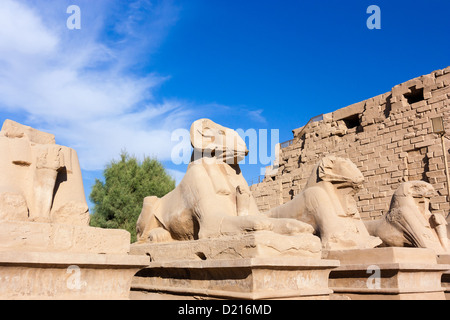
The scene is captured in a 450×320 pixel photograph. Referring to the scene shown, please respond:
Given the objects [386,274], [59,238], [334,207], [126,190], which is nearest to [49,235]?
[59,238]

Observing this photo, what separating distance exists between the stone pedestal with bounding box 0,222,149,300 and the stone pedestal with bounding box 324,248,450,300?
240cm

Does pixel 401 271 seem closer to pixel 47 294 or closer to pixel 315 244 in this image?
pixel 315 244

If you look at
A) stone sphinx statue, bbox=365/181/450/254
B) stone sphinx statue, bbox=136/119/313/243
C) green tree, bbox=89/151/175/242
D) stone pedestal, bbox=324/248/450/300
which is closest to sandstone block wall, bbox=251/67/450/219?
green tree, bbox=89/151/175/242

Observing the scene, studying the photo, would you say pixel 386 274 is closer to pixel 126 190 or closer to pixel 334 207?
pixel 334 207

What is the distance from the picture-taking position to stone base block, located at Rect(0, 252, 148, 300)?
261cm

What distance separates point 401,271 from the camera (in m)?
4.21

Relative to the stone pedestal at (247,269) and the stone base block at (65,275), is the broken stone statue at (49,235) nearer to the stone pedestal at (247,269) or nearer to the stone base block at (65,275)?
the stone base block at (65,275)

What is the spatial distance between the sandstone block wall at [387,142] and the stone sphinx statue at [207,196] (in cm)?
859

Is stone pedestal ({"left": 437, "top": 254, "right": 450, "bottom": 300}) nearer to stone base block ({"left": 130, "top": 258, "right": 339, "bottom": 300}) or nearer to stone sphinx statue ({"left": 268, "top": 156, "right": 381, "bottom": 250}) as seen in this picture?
stone sphinx statue ({"left": 268, "top": 156, "right": 381, "bottom": 250})

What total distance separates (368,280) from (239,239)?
1.79 m

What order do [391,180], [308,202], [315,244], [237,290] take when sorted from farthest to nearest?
[391,180] → [308,202] → [315,244] → [237,290]

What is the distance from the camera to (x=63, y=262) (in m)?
2.74

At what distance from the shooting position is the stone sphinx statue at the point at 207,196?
13.6ft
